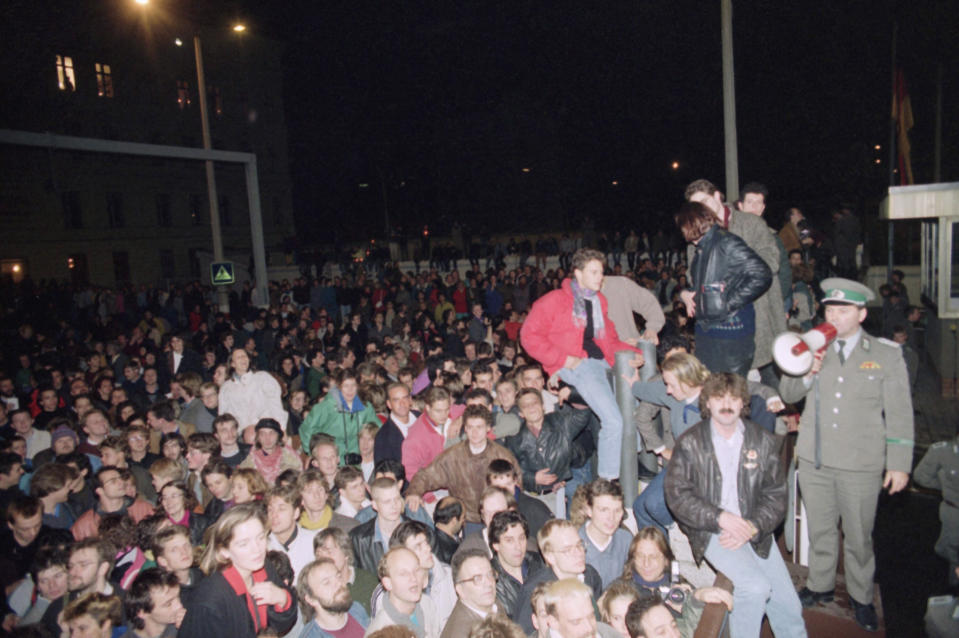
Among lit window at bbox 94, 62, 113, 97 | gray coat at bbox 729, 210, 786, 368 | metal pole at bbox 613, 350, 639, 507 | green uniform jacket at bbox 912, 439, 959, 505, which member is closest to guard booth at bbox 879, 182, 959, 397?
green uniform jacket at bbox 912, 439, 959, 505

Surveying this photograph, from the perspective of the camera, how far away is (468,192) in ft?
206

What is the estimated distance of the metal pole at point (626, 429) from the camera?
4695 mm

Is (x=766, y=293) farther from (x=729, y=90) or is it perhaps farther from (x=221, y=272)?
(x=221, y=272)

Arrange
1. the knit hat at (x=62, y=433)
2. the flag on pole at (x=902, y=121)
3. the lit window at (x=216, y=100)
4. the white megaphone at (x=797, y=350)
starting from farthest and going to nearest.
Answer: the lit window at (x=216, y=100) < the flag on pole at (x=902, y=121) < the knit hat at (x=62, y=433) < the white megaphone at (x=797, y=350)

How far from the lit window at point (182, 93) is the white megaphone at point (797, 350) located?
44.3 meters

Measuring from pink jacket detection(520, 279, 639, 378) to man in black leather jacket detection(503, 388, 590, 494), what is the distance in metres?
0.89

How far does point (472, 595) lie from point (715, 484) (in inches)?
63.4

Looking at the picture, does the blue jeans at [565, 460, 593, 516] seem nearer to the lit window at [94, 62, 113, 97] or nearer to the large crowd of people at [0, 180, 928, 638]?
Answer: the large crowd of people at [0, 180, 928, 638]

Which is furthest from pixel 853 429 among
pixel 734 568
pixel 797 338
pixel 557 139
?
pixel 557 139

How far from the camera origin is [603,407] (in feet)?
16.8

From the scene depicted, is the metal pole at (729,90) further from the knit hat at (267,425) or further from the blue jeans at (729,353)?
the knit hat at (267,425)

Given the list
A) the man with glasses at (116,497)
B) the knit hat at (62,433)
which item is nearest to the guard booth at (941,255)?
the man with glasses at (116,497)

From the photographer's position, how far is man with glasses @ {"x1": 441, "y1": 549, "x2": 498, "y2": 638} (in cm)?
412

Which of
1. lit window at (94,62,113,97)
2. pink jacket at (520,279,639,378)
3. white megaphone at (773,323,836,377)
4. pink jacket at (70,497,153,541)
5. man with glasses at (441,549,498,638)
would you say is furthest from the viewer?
lit window at (94,62,113,97)
